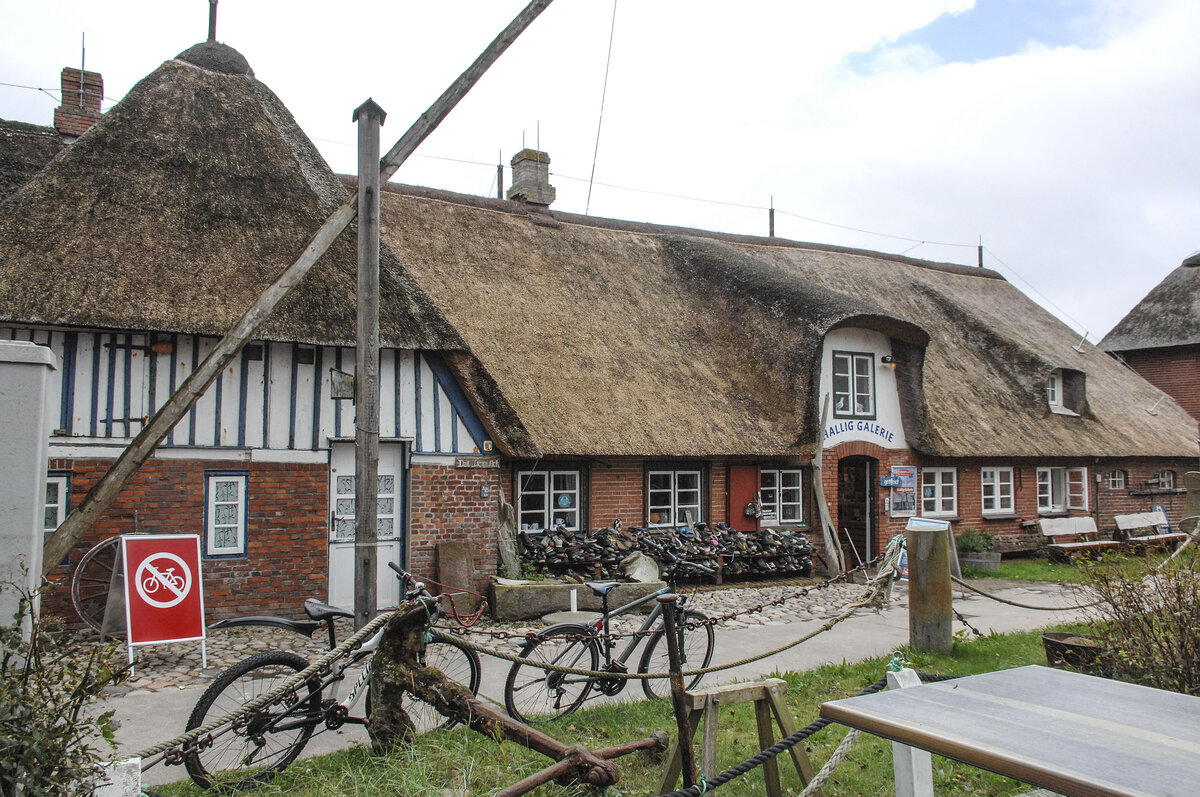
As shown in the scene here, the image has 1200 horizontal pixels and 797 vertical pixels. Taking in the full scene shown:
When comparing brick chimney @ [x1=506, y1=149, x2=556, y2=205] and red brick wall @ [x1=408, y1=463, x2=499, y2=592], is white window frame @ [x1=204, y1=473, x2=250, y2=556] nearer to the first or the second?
red brick wall @ [x1=408, y1=463, x2=499, y2=592]

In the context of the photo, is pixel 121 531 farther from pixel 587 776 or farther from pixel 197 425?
pixel 587 776

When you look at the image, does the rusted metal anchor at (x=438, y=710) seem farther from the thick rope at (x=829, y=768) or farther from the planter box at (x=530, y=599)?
the planter box at (x=530, y=599)

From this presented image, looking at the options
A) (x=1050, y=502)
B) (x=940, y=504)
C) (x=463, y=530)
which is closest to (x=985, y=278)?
(x=1050, y=502)

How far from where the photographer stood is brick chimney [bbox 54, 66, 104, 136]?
12.5 metres

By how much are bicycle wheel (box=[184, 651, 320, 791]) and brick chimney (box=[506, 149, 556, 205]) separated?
12.6 m

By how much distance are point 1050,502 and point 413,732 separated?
1741 centimetres

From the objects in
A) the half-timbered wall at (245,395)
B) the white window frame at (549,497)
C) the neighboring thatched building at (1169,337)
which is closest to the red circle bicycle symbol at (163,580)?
the half-timbered wall at (245,395)

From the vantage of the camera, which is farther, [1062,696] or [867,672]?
[867,672]

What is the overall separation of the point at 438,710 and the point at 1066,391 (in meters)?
19.0

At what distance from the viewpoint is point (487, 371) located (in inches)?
404

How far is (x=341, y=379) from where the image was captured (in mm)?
7348

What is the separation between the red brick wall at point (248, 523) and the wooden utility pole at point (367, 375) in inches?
120

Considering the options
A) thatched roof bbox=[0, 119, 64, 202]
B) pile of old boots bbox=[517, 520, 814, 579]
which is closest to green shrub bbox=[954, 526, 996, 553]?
pile of old boots bbox=[517, 520, 814, 579]

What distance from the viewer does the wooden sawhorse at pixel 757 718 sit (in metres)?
4.01
